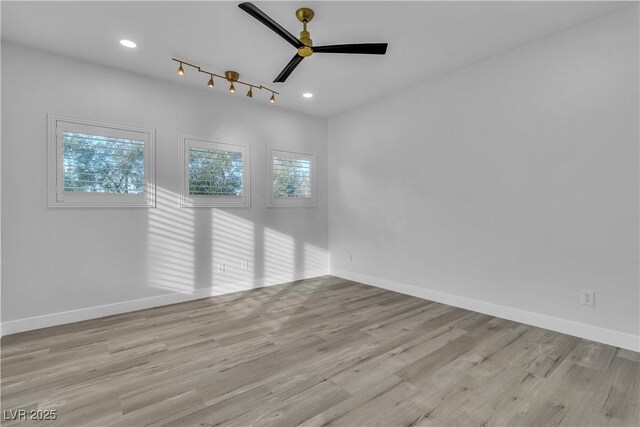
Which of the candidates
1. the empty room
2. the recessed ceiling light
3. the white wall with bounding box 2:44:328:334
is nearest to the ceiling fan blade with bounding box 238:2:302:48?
the empty room

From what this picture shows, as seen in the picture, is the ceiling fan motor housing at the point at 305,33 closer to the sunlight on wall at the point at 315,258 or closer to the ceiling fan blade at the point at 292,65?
the ceiling fan blade at the point at 292,65

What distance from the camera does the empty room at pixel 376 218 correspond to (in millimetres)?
1946

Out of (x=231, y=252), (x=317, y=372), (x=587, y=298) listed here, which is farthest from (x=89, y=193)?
(x=587, y=298)

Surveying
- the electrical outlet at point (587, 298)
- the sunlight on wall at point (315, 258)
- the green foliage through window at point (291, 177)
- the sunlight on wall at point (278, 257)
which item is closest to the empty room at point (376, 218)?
the electrical outlet at point (587, 298)

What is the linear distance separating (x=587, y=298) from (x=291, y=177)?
378 centimetres

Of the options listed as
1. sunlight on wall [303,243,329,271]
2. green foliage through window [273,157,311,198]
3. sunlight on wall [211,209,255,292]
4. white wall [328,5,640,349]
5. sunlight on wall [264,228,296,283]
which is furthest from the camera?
sunlight on wall [303,243,329,271]

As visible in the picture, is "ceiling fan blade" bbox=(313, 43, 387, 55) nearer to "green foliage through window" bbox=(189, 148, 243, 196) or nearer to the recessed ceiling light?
the recessed ceiling light

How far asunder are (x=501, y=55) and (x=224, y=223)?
3.76 m

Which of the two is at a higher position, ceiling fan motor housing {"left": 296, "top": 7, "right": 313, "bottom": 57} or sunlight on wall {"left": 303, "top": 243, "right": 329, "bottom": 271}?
ceiling fan motor housing {"left": 296, "top": 7, "right": 313, "bottom": 57}

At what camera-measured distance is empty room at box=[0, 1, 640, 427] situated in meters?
1.95

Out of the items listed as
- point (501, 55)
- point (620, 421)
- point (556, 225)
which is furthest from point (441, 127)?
point (620, 421)

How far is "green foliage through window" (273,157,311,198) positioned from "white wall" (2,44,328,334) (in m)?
0.26

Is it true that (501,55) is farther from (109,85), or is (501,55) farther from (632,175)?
(109,85)

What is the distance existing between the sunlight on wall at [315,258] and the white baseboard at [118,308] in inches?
22.7
